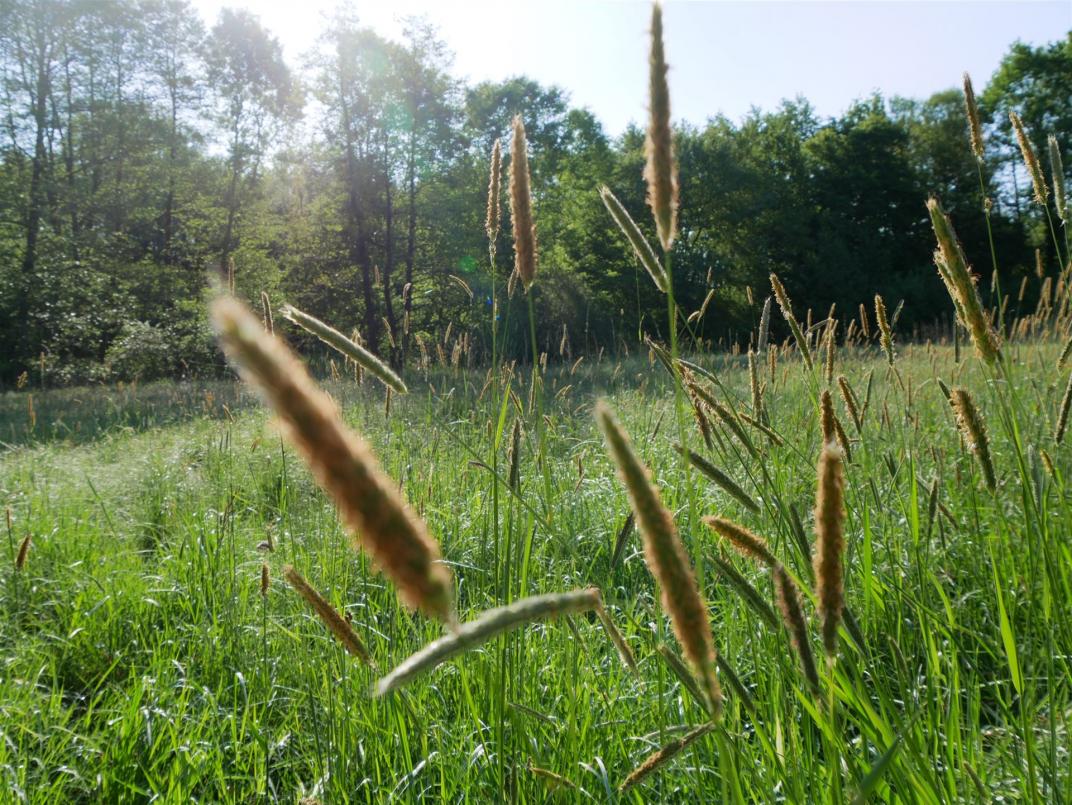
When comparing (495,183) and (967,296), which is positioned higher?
(495,183)

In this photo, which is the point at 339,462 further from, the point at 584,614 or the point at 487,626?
the point at 584,614

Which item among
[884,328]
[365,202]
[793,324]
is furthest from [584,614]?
[365,202]

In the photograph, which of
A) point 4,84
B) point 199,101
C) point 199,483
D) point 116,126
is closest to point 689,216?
point 199,101

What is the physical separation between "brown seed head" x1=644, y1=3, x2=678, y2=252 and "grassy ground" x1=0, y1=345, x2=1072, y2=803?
327 mm

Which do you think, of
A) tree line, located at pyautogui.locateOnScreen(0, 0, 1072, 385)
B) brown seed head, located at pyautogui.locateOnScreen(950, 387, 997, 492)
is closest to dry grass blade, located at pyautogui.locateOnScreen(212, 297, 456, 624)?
brown seed head, located at pyautogui.locateOnScreen(950, 387, 997, 492)

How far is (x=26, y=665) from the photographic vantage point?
2.78 m

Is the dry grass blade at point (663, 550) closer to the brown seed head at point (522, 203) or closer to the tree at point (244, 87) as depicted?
the brown seed head at point (522, 203)

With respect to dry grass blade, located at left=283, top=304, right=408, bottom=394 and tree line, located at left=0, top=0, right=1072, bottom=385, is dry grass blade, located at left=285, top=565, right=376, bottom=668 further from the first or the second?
tree line, located at left=0, top=0, right=1072, bottom=385

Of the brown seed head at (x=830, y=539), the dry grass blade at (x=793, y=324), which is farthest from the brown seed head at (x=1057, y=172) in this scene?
the brown seed head at (x=830, y=539)

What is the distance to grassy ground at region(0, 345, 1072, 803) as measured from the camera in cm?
131

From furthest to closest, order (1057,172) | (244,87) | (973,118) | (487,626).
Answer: (244,87), (1057,172), (973,118), (487,626)

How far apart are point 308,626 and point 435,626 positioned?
2.13 ft

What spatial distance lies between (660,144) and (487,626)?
0.56 metres

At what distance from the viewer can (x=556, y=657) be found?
7.40 ft
